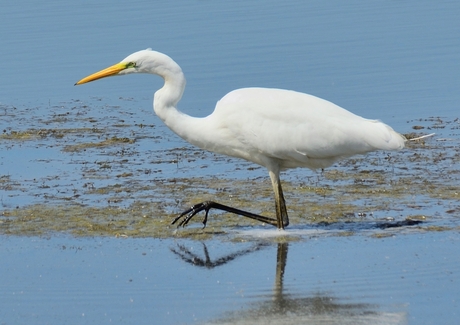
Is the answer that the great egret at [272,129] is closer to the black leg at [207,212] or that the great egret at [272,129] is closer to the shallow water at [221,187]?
the black leg at [207,212]

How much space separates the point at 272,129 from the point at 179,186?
183cm

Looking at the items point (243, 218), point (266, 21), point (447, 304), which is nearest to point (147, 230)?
point (243, 218)

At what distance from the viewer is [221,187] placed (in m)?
10.2

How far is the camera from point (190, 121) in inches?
355

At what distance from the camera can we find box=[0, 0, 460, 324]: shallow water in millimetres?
6930

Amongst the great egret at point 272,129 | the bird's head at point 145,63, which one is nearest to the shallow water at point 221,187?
the great egret at point 272,129

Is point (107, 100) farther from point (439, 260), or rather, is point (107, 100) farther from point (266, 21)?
point (439, 260)

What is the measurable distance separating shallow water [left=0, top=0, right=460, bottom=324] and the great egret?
0.57m

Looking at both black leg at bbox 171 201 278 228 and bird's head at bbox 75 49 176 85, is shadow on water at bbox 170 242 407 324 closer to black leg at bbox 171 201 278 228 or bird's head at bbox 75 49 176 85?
black leg at bbox 171 201 278 228

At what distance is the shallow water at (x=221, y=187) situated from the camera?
22.7ft

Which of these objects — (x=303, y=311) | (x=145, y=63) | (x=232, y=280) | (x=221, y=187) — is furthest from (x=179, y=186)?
(x=303, y=311)

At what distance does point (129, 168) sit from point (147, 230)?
2293 mm

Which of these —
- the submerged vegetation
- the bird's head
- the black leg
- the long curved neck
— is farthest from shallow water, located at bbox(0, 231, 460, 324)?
the bird's head

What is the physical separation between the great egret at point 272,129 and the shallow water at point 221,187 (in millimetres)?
570
